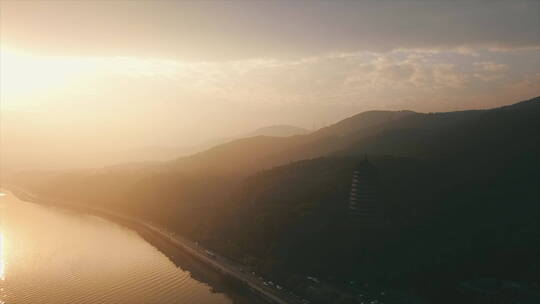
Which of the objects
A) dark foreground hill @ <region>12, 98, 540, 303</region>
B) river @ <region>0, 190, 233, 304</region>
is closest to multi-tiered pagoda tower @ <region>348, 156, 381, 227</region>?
dark foreground hill @ <region>12, 98, 540, 303</region>

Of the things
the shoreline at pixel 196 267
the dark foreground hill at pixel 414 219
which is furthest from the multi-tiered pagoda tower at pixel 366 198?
the shoreline at pixel 196 267

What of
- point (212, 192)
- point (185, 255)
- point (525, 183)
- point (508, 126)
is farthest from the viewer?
point (212, 192)

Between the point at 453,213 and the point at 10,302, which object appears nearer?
the point at 10,302

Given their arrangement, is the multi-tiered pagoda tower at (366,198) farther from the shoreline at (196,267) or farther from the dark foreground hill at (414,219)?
the shoreline at (196,267)

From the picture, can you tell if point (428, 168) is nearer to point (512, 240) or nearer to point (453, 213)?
point (453, 213)

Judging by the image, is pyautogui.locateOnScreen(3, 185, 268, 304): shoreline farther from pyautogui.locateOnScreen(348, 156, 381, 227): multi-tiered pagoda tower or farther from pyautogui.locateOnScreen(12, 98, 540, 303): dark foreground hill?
pyautogui.locateOnScreen(348, 156, 381, 227): multi-tiered pagoda tower

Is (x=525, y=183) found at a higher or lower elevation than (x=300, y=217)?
higher

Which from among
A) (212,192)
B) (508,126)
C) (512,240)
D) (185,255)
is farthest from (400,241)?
(212,192)

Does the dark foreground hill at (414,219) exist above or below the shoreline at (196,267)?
above
